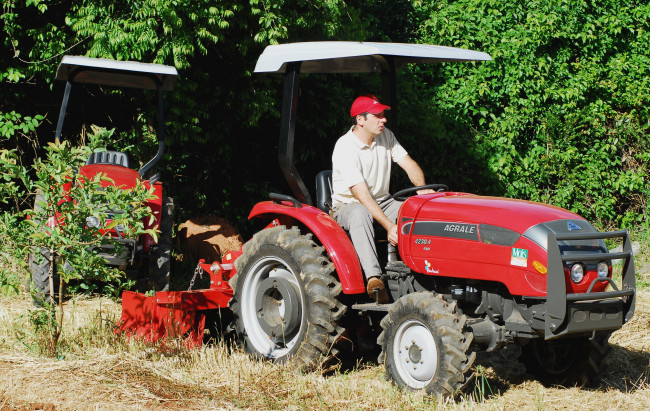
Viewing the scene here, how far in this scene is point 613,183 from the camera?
10.7m

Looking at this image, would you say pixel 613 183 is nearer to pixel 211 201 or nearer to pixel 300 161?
pixel 300 161

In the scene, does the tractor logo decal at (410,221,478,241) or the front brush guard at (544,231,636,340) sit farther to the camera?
the tractor logo decal at (410,221,478,241)

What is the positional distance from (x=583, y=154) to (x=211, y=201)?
Result: 4.92 metres

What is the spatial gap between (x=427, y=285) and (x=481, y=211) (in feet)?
2.10

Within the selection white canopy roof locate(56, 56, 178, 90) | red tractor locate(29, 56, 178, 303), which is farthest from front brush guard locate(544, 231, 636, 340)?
white canopy roof locate(56, 56, 178, 90)

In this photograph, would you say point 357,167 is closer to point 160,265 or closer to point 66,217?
point 66,217

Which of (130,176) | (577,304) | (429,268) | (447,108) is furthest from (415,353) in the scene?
(447,108)

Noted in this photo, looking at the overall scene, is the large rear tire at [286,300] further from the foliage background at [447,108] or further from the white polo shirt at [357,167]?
the foliage background at [447,108]

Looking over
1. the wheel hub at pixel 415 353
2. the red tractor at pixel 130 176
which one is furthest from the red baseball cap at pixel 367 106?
the red tractor at pixel 130 176

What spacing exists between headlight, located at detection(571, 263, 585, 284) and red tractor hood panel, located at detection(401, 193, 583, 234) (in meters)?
0.30

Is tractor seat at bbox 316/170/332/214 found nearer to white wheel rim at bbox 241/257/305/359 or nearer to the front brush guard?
white wheel rim at bbox 241/257/305/359

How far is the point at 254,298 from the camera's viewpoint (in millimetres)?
5773

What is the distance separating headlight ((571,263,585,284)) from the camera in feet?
14.5

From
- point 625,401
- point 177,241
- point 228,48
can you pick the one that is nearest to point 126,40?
point 228,48
